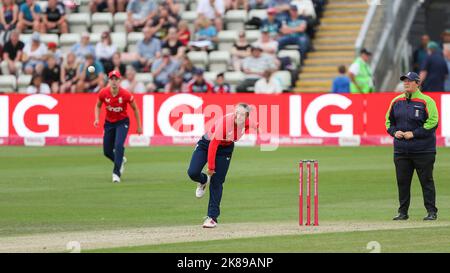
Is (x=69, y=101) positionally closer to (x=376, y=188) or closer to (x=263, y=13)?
(x=263, y=13)

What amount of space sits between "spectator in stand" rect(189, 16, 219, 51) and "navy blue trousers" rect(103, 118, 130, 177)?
12.7 metres

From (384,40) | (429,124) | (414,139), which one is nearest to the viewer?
(429,124)

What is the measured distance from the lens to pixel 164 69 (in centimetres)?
3791

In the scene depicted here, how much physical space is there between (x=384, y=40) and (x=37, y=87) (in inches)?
397

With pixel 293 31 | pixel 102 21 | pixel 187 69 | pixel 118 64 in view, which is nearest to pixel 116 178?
pixel 187 69

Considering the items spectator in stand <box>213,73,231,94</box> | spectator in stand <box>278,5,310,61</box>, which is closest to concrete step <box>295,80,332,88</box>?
spectator in stand <box>278,5,310,61</box>

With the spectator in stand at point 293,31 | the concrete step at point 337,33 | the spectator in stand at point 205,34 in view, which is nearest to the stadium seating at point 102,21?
the spectator in stand at point 205,34

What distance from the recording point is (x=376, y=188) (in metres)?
23.8

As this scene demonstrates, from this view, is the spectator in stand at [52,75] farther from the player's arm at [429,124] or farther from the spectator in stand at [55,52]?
the player's arm at [429,124]

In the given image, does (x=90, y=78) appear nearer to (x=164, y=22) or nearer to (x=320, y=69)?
(x=164, y=22)

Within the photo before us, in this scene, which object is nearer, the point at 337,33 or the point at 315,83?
the point at 315,83

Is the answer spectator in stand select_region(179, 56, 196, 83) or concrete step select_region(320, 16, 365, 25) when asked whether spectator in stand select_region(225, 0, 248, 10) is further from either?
spectator in stand select_region(179, 56, 196, 83)

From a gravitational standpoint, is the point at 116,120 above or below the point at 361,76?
above

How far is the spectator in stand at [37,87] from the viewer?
37.7 metres
